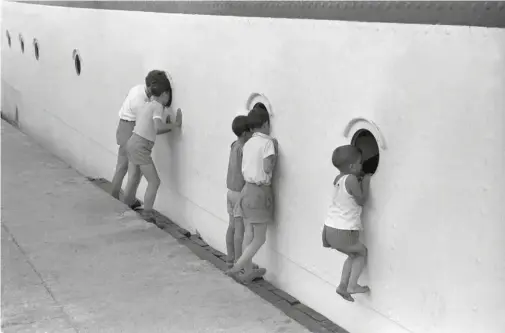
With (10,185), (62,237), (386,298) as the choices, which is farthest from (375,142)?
(10,185)

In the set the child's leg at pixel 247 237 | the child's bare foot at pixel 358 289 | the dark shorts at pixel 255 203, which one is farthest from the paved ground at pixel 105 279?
the dark shorts at pixel 255 203

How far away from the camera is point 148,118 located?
670cm

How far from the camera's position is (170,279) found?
16.9 feet

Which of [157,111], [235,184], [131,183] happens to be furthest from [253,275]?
[131,183]

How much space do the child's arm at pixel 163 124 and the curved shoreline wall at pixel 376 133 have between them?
17 cm

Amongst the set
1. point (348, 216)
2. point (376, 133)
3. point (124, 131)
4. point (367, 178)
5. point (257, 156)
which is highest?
point (376, 133)

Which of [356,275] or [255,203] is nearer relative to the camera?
[356,275]

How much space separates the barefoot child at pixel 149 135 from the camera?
6680 millimetres

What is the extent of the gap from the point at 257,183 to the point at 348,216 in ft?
3.56

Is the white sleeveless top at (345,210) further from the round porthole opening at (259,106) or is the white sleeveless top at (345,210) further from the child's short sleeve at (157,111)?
the child's short sleeve at (157,111)

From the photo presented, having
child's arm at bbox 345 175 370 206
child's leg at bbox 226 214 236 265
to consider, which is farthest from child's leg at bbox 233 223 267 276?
child's arm at bbox 345 175 370 206

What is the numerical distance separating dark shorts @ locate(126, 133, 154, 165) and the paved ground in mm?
567

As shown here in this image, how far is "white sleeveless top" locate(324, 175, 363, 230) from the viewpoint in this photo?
162 inches

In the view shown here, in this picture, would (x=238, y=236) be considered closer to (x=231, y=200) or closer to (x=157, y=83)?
(x=231, y=200)
